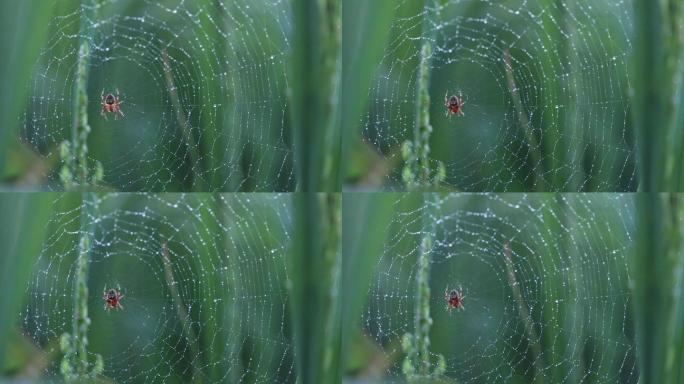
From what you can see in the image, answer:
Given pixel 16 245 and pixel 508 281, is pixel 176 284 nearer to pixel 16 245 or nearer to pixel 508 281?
pixel 16 245

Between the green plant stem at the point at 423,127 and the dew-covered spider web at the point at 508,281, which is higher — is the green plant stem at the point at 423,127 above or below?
above

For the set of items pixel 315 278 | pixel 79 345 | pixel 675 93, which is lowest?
pixel 79 345

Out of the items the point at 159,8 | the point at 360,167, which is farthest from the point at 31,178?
the point at 360,167

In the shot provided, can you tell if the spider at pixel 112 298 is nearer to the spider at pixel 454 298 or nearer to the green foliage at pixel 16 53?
the green foliage at pixel 16 53

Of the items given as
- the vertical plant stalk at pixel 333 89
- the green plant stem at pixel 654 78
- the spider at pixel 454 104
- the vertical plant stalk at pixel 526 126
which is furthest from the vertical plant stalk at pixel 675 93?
the vertical plant stalk at pixel 333 89

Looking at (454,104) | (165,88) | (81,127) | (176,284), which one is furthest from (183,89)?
(454,104)

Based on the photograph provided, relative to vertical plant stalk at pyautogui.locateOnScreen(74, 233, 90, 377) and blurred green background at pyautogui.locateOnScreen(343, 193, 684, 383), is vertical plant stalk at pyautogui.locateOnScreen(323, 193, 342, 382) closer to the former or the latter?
blurred green background at pyautogui.locateOnScreen(343, 193, 684, 383)
